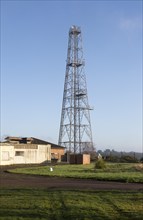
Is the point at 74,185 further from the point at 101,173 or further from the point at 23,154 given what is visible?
the point at 23,154

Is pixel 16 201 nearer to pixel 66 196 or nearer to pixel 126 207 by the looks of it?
pixel 66 196

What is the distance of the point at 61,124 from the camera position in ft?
229

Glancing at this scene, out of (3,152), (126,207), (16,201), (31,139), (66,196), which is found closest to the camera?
(126,207)

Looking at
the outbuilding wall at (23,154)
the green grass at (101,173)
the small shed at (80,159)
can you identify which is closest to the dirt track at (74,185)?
the green grass at (101,173)

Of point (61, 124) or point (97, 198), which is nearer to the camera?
point (97, 198)

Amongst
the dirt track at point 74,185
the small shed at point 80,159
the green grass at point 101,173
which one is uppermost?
the dirt track at point 74,185

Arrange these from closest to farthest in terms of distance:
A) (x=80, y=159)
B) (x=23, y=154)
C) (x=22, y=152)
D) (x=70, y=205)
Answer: (x=70, y=205) → (x=80, y=159) → (x=22, y=152) → (x=23, y=154)

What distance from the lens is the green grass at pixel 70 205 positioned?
1110 cm

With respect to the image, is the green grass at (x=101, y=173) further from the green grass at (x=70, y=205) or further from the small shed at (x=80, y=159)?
the small shed at (x=80, y=159)

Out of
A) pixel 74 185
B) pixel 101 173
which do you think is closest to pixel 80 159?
pixel 101 173

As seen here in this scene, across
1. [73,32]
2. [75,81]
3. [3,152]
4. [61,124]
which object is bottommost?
[3,152]

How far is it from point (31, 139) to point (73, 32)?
21.2 m

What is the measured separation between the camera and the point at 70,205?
41.1 ft

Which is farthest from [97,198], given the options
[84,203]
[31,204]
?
[31,204]
